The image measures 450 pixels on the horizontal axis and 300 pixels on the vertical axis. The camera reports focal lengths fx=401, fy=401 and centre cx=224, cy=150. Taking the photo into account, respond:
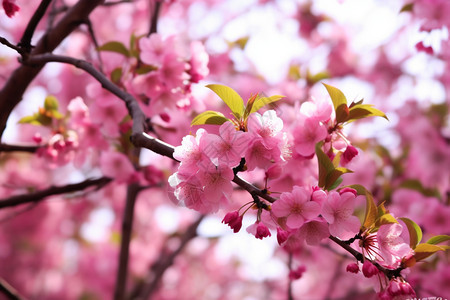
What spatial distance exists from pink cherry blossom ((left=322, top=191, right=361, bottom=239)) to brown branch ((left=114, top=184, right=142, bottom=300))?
137 centimetres

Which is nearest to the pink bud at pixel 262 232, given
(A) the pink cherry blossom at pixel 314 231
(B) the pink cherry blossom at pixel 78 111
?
(A) the pink cherry blossom at pixel 314 231

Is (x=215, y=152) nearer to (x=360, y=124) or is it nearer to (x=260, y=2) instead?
(x=360, y=124)

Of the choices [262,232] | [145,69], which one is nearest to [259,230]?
[262,232]

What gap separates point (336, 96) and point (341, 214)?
331mm

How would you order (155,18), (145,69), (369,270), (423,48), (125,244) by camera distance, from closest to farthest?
1. (369,270)
2. (145,69)
3. (423,48)
4. (155,18)
5. (125,244)

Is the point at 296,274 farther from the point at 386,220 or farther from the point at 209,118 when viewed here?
the point at 209,118

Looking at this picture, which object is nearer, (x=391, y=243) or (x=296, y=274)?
(x=391, y=243)

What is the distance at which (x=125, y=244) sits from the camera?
205 centimetres

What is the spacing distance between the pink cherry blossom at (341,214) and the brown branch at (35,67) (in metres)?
0.94

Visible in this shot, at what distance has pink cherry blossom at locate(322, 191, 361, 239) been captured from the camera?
0.87 m

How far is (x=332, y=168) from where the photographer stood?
974mm

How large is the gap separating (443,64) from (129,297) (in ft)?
9.18

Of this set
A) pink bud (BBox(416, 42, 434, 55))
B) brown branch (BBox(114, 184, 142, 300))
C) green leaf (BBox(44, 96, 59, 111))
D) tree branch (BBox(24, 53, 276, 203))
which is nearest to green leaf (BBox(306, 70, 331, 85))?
pink bud (BBox(416, 42, 434, 55))

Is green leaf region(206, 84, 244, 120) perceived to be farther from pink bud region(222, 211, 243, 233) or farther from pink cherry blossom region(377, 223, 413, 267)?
pink cherry blossom region(377, 223, 413, 267)
